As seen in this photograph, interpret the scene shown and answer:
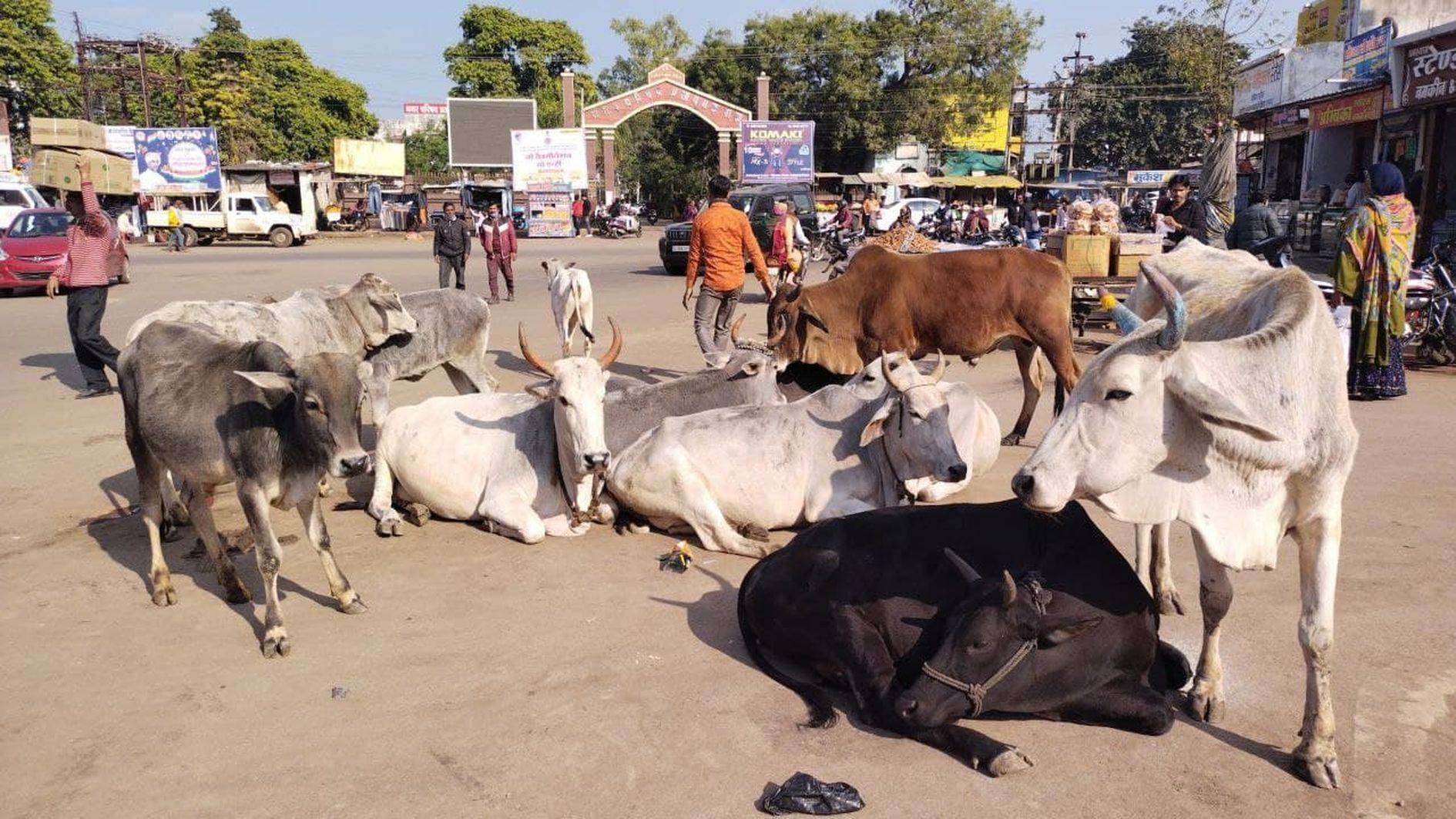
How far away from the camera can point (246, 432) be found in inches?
179

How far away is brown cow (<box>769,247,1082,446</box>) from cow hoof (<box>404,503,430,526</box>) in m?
2.99

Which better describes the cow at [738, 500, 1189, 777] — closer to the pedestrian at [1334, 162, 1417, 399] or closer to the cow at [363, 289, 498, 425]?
the cow at [363, 289, 498, 425]

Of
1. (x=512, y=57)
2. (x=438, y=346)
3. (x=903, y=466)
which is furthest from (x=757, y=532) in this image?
(x=512, y=57)

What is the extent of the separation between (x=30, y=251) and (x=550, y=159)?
22.1m

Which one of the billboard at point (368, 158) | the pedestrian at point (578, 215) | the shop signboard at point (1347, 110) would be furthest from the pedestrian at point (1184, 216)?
the billboard at point (368, 158)

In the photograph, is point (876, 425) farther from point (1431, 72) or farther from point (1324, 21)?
point (1324, 21)

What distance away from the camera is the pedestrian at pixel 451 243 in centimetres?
1573

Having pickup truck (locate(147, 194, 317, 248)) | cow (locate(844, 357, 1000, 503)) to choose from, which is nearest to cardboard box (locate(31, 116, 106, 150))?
pickup truck (locate(147, 194, 317, 248))

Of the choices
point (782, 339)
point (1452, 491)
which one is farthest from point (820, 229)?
point (1452, 491)

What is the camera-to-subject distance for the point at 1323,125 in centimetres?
2170

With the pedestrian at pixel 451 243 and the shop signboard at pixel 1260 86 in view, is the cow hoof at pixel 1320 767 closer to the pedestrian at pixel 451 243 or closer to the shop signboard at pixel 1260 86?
the pedestrian at pixel 451 243

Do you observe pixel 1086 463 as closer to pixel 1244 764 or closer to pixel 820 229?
pixel 1244 764

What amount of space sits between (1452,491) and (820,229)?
19.8m

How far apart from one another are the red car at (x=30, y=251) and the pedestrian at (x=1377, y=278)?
17.7 metres
